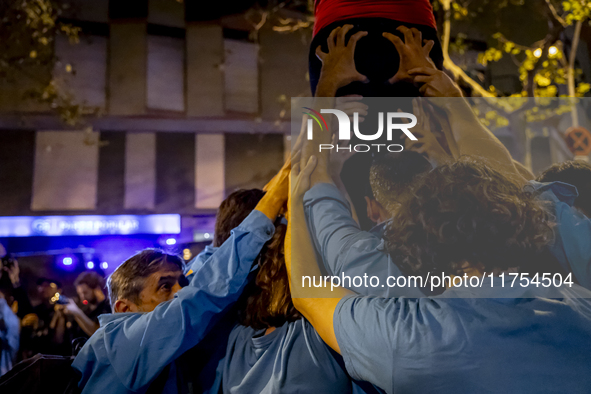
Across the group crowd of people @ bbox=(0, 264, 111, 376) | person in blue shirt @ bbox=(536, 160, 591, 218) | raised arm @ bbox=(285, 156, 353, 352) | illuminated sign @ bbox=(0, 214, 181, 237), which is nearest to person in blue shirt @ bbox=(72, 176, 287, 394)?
raised arm @ bbox=(285, 156, 353, 352)

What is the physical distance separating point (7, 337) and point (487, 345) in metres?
3.94

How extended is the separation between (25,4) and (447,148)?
7.34m

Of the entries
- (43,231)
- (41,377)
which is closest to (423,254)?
(41,377)

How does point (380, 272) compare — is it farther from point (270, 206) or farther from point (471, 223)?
point (270, 206)

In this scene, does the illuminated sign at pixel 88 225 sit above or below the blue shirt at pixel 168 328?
above

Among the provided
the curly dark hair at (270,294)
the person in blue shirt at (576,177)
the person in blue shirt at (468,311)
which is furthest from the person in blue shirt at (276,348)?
the person in blue shirt at (576,177)

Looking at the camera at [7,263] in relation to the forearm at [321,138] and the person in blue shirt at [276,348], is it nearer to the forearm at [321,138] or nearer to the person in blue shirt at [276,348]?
the person in blue shirt at [276,348]

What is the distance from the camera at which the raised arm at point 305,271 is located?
105 cm

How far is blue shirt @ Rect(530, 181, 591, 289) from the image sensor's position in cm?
102

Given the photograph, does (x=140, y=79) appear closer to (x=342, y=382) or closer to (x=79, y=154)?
(x=79, y=154)

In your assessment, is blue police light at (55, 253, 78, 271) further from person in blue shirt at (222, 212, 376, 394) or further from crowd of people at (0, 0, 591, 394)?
person in blue shirt at (222, 212, 376, 394)

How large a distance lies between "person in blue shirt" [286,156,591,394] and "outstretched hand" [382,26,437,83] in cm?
43

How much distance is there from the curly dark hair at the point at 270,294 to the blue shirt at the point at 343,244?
189mm

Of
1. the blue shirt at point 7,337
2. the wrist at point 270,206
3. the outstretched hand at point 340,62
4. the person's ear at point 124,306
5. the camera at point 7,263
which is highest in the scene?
the outstretched hand at point 340,62
